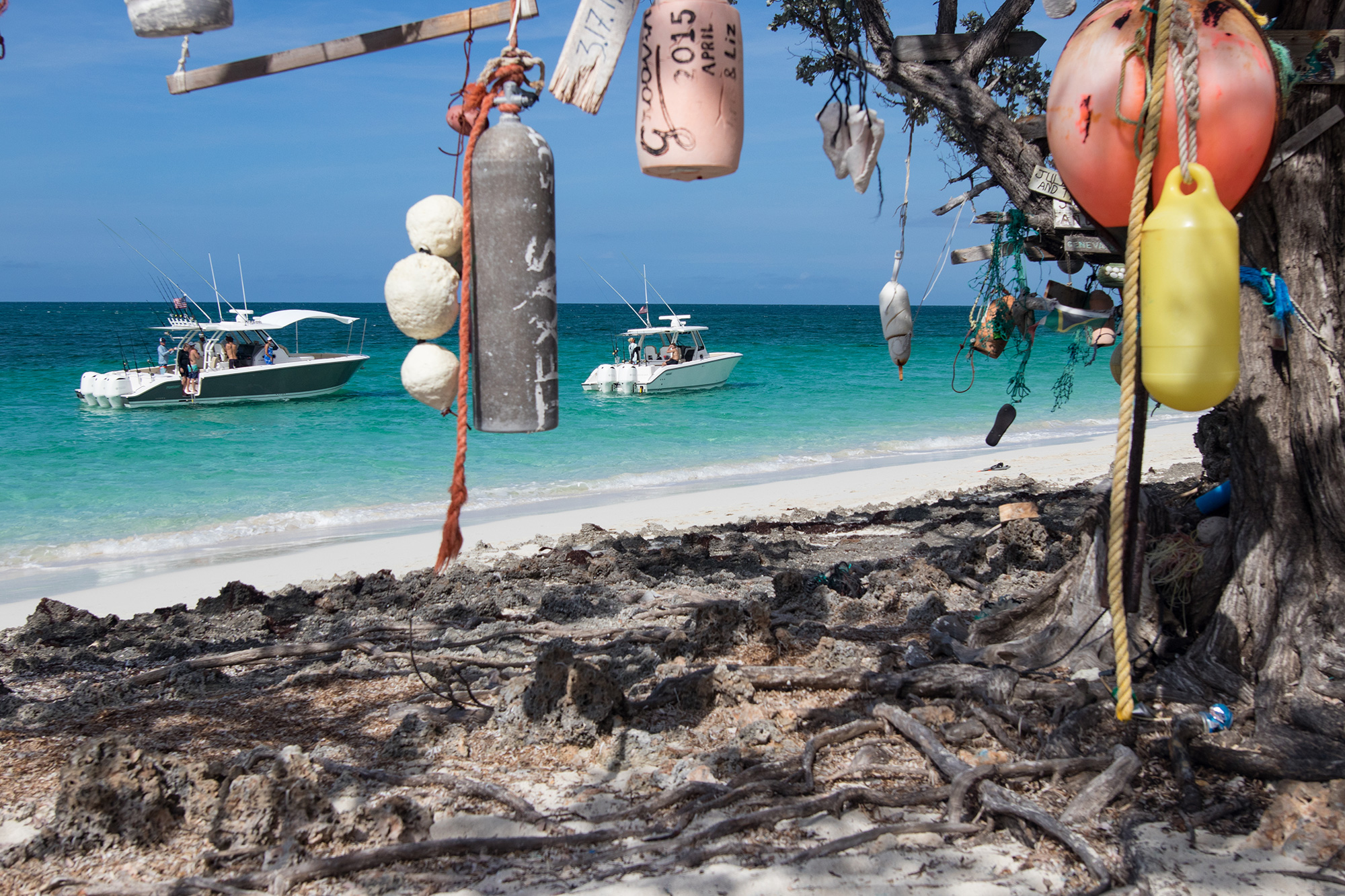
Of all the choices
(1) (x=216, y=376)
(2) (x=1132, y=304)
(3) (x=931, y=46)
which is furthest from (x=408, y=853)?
(1) (x=216, y=376)

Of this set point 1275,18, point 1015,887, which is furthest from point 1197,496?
point 1015,887

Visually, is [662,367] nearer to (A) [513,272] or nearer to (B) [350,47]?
(B) [350,47]

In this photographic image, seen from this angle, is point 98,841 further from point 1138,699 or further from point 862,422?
point 862,422

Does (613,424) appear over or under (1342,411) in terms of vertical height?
under

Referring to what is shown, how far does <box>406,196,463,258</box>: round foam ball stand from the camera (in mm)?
2262

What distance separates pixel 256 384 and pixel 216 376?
3.63 ft

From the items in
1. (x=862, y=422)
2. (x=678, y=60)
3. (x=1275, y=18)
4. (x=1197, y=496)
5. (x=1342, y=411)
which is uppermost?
(x=1275, y=18)

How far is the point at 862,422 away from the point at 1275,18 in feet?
55.1

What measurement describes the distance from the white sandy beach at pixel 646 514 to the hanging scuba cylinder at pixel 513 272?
566 cm

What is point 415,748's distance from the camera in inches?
133

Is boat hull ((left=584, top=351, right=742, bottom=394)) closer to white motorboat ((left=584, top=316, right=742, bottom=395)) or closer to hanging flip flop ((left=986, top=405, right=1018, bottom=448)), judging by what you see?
white motorboat ((left=584, top=316, right=742, bottom=395))

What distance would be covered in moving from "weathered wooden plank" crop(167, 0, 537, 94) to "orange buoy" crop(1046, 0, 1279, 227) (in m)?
1.32

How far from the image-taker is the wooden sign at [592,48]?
7.46 ft

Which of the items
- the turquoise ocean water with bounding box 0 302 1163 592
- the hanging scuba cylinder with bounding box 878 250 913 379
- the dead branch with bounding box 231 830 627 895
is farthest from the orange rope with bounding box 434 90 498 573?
the turquoise ocean water with bounding box 0 302 1163 592
